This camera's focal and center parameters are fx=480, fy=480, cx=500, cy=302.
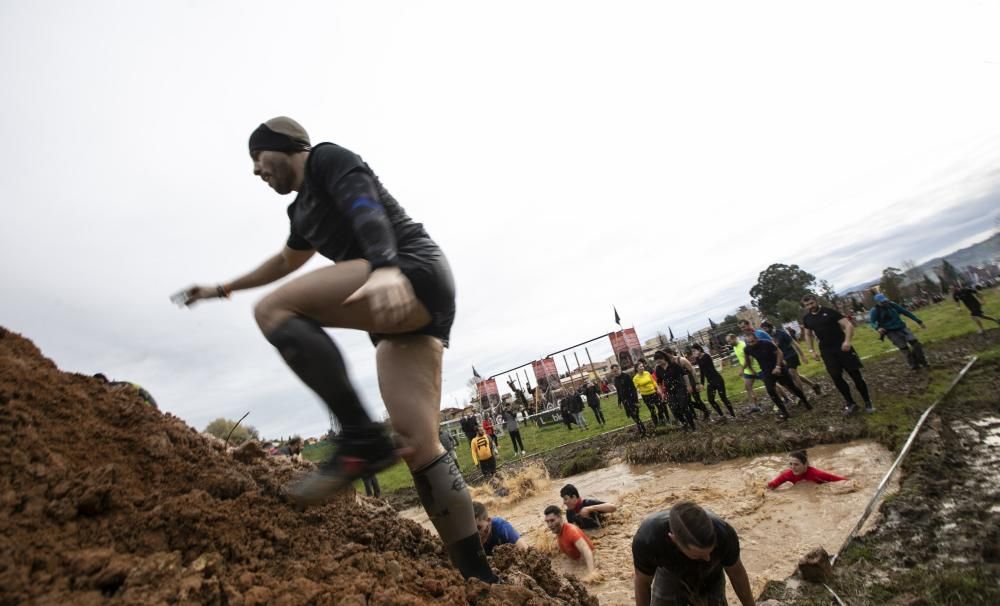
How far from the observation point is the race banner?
1383 inches

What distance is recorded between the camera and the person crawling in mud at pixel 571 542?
5340mm

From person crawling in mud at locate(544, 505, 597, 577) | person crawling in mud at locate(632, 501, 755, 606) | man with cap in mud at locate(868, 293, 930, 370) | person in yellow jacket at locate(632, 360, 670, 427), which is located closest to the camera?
person crawling in mud at locate(632, 501, 755, 606)

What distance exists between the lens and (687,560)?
3.25 m

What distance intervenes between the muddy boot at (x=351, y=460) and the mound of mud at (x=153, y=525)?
27cm

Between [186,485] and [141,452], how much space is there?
0.22 metres

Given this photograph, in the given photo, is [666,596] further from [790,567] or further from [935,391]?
[935,391]

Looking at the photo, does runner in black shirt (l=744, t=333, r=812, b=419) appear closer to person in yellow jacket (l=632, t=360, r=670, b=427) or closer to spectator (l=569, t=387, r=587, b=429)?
person in yellow jacket (l=632, t=360, r=670, b=427)

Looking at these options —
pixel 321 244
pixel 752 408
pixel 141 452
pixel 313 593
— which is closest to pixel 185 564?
pixel 313 593

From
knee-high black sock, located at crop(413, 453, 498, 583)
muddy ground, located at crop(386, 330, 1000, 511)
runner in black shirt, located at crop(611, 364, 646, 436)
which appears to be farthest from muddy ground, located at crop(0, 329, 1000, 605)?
runner in black shirt, located at crop(611, 364, 646, 436)

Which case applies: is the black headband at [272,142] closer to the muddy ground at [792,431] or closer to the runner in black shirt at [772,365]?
the muddy ground at [792,431]

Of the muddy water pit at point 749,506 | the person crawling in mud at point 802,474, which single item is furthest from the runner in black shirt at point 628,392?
the person crawling in mud at point 802,474

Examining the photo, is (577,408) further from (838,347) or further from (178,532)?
(178,532)

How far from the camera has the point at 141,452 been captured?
71.5 inches

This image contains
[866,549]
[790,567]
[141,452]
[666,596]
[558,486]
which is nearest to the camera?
[141,452]
